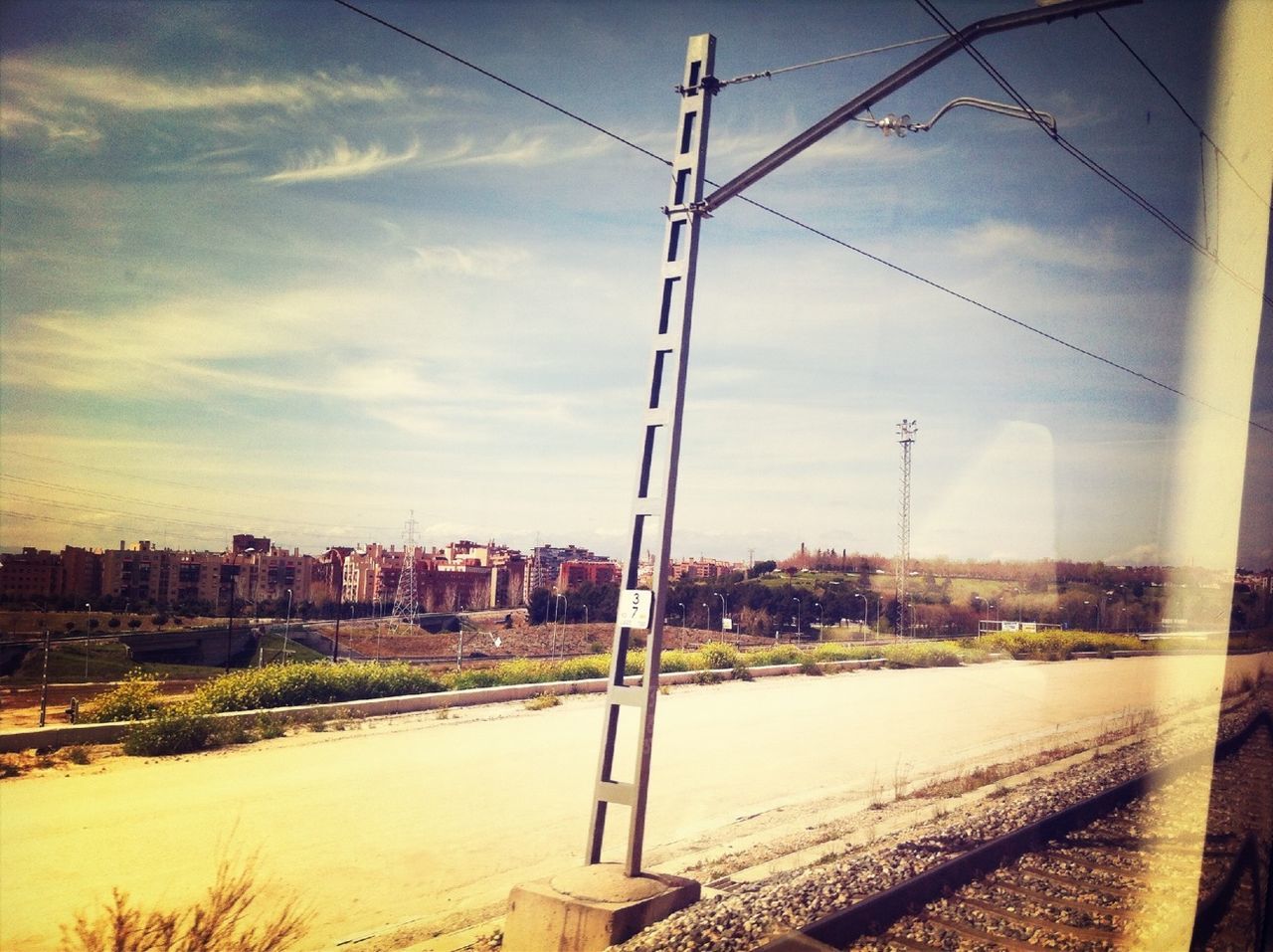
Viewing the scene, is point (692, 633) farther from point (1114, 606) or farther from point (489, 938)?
point (489, 938)

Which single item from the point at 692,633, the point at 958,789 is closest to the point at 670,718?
the point at 958,789

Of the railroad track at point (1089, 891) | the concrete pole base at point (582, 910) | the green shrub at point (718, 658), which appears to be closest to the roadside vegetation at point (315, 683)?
the green shrub at point (718, 658)

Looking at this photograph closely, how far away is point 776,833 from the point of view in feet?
32.7

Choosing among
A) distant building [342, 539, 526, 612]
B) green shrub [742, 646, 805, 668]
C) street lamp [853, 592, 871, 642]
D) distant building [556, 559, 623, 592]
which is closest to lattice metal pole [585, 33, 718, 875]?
green shrub [742, 646, 805, 668]

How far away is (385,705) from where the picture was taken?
1722 centimetres

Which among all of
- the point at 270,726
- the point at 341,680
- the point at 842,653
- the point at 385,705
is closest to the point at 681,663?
the point at 842,653

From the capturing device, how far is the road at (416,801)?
7.67 meters

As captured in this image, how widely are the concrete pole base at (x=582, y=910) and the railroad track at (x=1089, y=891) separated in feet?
3.18

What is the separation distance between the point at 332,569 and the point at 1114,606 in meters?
34.3

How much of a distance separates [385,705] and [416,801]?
6686mm

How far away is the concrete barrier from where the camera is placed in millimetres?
12453

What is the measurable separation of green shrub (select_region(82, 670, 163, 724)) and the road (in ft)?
5.99

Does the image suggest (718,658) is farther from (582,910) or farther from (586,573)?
(582,910)

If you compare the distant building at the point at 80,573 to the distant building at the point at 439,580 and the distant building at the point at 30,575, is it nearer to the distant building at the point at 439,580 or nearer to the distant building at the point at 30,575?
the distant building at the point at 30,575
